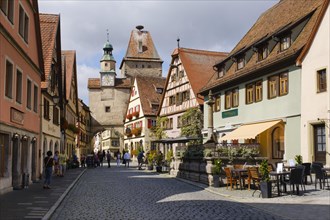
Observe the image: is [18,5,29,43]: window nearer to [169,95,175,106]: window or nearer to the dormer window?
the dormer window

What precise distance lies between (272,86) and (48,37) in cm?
1383

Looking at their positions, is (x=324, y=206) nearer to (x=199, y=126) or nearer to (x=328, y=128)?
(x=328, y=128)

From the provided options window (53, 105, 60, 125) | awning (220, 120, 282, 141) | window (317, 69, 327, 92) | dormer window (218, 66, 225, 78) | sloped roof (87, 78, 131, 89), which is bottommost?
awning (220, 120, 282, 141)

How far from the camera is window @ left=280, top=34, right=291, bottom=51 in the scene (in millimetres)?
25700

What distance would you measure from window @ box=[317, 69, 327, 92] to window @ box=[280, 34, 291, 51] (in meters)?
3.63

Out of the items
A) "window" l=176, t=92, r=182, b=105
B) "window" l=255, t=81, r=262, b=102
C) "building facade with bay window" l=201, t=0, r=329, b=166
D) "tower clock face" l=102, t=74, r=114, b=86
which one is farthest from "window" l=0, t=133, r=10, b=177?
"tower clock face" l=102, t=74, r=114, b=86

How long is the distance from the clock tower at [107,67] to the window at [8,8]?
6827 centimetres

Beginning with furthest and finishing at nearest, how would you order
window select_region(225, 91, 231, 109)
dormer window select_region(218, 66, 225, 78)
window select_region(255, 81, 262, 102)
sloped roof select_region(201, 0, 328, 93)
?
dormer window select_region(218, 66, 225, 78) → window select_region(225, 91, 231, 109) → window select_region(255, 81, 262, 102) → sloped roof select_region(201, 0, 328, 93)

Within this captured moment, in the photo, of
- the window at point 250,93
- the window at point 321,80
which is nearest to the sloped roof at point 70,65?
the window at point 250,93

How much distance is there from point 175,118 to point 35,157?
2716 centimetres

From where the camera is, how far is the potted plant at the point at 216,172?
18906 millimetres

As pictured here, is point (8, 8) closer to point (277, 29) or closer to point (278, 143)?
point (277, 29)

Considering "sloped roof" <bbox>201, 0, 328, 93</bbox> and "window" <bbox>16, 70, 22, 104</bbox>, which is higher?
"sloped roof" <bbox>201, 0, 328, 93</bbox>

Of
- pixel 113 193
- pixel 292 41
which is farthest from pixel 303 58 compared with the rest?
pixel 113 193
